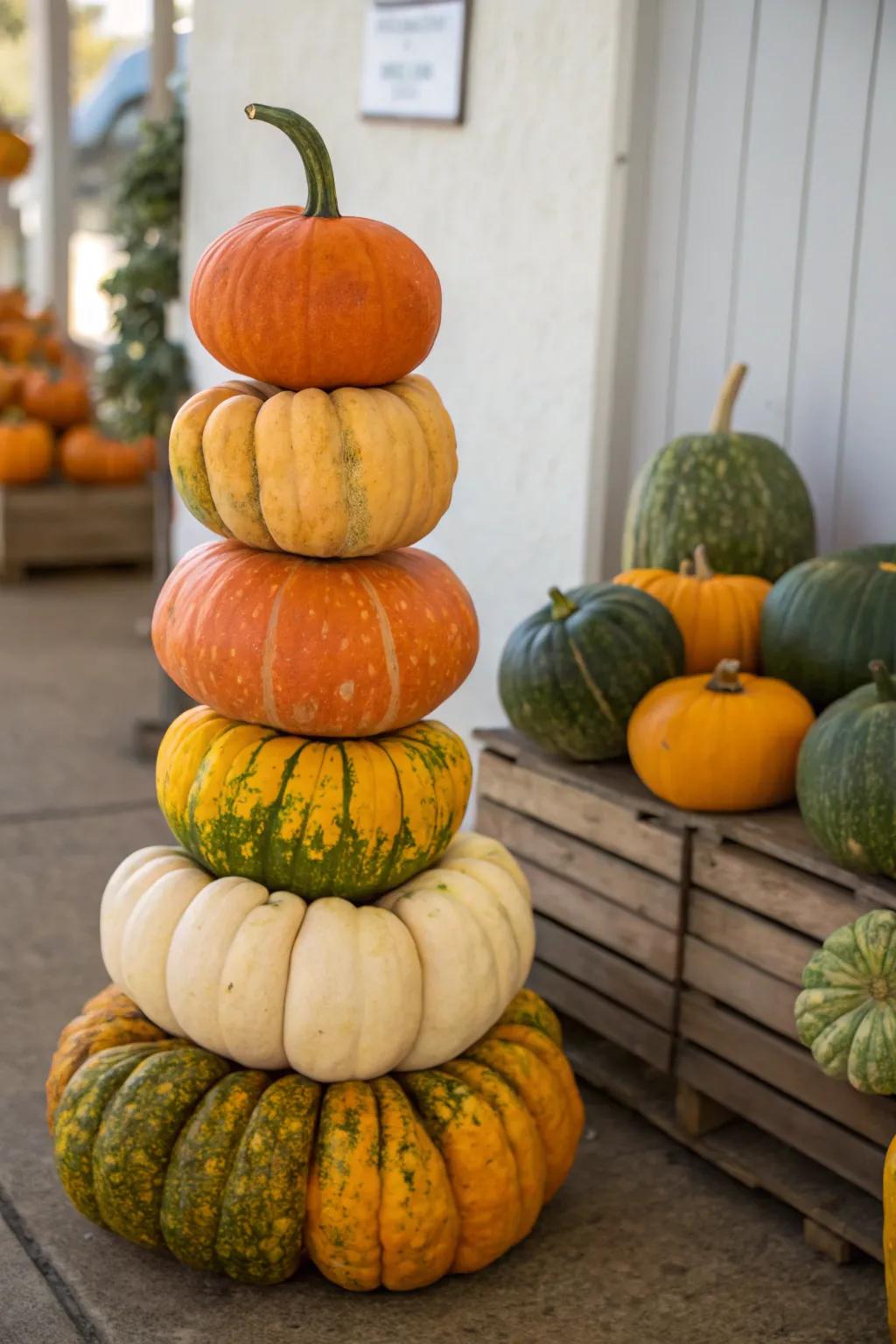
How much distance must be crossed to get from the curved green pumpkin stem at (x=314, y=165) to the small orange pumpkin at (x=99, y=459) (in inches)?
186

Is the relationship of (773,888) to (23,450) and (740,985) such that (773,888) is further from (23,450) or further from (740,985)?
(23,450)

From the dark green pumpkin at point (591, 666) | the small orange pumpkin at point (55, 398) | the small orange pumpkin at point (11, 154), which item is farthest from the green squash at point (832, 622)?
the small orange pumpkin at point (55, 398)

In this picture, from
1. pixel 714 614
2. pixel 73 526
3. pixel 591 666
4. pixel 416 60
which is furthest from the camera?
pixel 73 526

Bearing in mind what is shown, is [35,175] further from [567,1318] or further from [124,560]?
[567,1318]

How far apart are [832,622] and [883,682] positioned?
1.12 ft

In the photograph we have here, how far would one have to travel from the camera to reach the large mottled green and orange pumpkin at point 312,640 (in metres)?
2.16

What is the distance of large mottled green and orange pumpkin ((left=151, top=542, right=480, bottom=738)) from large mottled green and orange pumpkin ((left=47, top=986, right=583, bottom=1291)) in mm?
511

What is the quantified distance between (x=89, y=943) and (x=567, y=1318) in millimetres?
1507

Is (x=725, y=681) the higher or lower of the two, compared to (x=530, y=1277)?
higher

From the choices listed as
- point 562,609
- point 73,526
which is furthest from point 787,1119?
point 73,526

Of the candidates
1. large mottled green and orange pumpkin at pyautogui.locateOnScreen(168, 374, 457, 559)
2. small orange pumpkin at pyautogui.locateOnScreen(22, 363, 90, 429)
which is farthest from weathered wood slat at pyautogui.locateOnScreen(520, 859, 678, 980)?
small orange pumpkin at pyautogui.locateOnScreen(22, 363, 90, 429)

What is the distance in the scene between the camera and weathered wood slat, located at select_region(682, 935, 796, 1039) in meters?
2.34

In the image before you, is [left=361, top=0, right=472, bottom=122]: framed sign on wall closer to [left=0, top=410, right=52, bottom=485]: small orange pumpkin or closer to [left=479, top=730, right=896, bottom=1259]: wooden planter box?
[left=479, top=730, right=896, bottom=1259]: wooden planter box

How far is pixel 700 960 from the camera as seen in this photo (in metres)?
2.47
